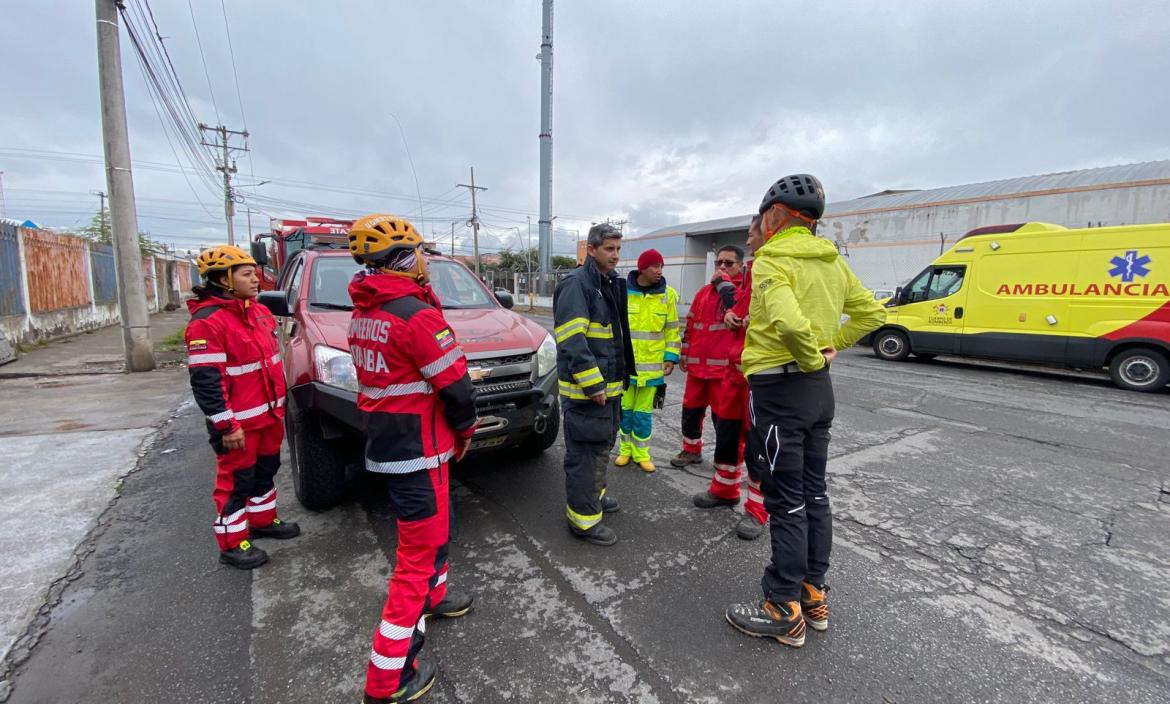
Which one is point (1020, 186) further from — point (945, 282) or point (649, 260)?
point (649, 260)

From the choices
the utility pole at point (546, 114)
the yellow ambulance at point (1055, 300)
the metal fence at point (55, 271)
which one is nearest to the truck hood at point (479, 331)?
the yellow ambulance at point (1055, 300)

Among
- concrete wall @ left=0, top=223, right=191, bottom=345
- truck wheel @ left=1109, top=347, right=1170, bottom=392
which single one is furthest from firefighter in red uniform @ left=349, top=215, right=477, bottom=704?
concrete wall @ left=0, top=223, right=191, bottom=345

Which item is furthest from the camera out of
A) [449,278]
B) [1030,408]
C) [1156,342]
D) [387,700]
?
[1156,342]

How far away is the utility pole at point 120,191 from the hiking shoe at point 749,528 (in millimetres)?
9196

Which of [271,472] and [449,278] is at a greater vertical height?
[449,278]

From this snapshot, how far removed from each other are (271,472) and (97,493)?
177 cm

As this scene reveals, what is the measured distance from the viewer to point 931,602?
97.1 inches

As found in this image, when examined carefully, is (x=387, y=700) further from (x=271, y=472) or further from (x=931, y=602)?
(x=931, y=602)

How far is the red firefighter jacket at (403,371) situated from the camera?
1861 mm

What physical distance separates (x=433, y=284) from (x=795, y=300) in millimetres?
2930

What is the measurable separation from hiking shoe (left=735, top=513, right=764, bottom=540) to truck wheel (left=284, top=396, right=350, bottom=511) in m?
2.49

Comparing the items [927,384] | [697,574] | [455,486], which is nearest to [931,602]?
[697,574]

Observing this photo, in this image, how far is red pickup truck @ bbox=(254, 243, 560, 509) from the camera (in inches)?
113

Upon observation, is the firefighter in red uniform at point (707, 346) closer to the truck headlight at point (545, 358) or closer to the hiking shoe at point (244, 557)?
the truck headlight at point (545, 358)
